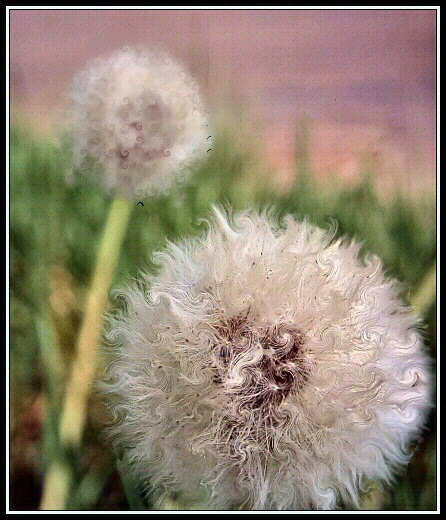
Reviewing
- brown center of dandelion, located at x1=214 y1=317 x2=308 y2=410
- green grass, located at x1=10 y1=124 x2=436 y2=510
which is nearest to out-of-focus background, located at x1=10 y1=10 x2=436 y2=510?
green grass, located at x1=10 y1=124 x2=436 y2=510

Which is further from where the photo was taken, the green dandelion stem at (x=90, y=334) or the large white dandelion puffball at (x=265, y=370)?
the green dandelion stem at (x=90, y=334)

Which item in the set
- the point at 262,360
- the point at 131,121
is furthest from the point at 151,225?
the point at 262,360

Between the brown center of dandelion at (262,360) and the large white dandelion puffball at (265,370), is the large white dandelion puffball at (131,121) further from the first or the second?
the brown center of dandelion at (262,360)

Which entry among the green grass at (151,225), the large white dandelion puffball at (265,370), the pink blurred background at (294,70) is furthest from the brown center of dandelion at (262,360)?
the pink blurred background at (294,70)

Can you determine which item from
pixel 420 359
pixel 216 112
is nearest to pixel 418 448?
pixel 420 359

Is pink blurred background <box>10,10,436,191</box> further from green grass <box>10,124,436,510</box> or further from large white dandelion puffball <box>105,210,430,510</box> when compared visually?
large white dandelion puffball <box>105,210,430,510</box>

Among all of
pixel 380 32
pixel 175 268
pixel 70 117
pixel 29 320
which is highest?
pixel 380 32

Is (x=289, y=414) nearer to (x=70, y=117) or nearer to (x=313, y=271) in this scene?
(x=313, y=271)
